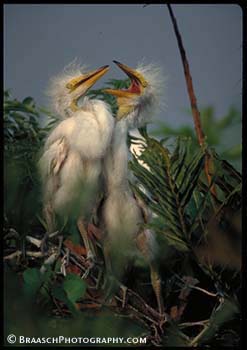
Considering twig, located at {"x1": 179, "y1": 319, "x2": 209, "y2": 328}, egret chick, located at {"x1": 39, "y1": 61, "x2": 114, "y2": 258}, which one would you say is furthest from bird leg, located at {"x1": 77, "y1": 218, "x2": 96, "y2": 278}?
twig, located at {"x1": 179, "y1": 319, "x2": 209, "y2": 328}

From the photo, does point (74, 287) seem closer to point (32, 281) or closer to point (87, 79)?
point (32, 281)

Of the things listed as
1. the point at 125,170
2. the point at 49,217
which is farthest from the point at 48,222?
the point at 125,170

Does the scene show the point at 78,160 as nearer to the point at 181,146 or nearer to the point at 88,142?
the point at 88,142

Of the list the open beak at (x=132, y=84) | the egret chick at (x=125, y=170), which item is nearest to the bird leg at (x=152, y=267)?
the egret chick at (x=125, y=170)

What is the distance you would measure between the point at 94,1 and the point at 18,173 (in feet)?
0.85

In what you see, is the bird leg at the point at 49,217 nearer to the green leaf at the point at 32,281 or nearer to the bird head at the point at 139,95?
the green leaf at the point at 32,281

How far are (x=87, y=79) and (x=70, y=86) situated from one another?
49 millimetres

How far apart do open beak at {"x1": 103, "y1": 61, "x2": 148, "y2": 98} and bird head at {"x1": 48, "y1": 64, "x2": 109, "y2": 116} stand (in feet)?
0.10

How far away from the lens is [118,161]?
0.85m

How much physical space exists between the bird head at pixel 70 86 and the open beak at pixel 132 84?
0.03 meters

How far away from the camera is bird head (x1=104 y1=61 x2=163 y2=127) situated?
0.81 m

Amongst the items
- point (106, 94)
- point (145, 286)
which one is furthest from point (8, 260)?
point (106, 94)

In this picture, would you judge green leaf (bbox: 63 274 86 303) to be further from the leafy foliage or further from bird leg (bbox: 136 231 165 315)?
the leafy foliage

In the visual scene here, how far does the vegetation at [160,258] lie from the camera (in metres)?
0.68
